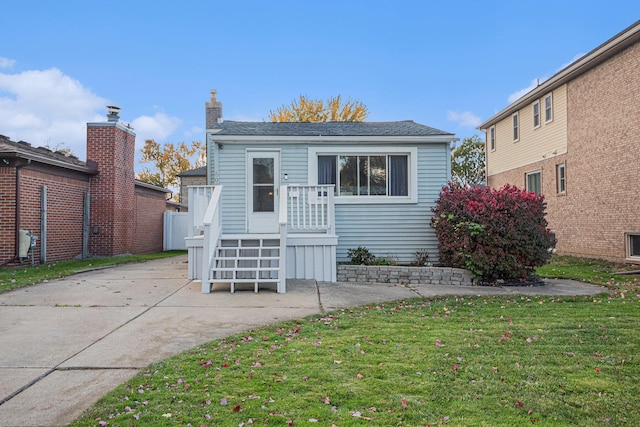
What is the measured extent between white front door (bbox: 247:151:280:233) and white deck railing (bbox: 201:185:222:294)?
1.75 m

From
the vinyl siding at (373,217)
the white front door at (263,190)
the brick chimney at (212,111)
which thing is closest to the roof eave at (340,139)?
the vinyl siding at (373,217)

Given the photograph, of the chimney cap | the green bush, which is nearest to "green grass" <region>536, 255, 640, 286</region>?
the green bush

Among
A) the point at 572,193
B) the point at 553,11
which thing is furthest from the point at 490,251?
the point at 553,11

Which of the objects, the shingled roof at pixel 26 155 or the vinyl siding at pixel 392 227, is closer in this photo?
the shingled roof at pixel 26 155

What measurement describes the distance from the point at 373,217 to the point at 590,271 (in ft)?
17.7

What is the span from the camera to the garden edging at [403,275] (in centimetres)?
819

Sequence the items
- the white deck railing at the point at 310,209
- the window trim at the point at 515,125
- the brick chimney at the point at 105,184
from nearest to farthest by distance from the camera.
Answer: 1. the white deck railing at the point at 310,209
2. the brick chimney at the point at 105,184
3. the window trim at the point at 515,125

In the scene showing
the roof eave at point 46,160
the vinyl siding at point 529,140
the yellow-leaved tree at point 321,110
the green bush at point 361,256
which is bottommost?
the green bush at point 361,256

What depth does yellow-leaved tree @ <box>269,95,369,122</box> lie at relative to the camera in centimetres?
2888

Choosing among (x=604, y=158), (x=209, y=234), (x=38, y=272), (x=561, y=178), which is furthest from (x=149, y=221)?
(x=604, y=158)

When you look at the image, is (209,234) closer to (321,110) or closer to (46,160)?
(46,160)

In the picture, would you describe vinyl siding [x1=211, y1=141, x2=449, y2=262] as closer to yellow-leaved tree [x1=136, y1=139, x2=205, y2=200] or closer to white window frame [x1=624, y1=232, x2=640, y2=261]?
white window frame [x1=624, y1=232, x2=640, y2=261]

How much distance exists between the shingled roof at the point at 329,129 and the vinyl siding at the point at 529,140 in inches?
262

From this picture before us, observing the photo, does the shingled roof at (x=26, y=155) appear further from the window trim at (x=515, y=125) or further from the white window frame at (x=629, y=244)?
the window trim at (x=515, y=125)
